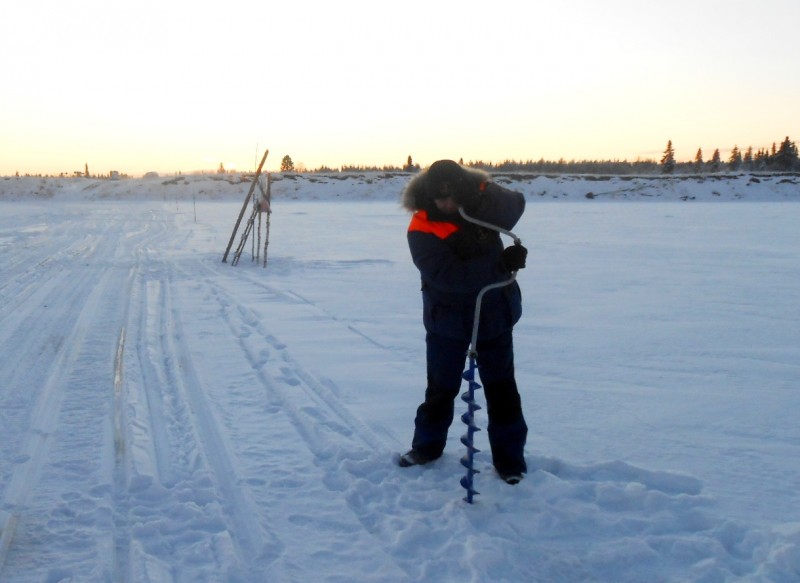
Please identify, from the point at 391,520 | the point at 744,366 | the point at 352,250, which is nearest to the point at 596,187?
the point at 352,250

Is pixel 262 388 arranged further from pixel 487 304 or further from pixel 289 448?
pixel 487 304

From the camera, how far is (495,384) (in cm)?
359

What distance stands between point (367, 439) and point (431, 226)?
1543mm

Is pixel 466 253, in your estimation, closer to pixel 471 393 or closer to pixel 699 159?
pixel 471 393

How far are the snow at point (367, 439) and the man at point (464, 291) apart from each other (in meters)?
0.28

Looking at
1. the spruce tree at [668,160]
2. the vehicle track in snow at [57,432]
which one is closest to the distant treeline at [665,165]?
the spruce tree at [668,160]

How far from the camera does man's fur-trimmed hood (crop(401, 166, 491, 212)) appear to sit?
335cm

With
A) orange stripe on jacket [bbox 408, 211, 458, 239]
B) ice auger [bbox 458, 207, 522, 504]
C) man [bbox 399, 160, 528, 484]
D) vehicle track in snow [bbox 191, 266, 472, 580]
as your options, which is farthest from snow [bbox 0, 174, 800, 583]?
orange stripe on jacket [bbox 408, 211, 458, 239]

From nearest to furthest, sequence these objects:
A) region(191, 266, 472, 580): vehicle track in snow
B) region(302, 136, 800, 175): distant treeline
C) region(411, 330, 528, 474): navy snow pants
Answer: region(191, 266, 472, 580): vehicle track in snow → region(411, 330, 528, 474): navy snow pants → region(302, 136, 800, 175): distant treeline

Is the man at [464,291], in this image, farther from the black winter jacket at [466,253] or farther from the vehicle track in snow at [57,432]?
the vehicle track in snow at [57,432]

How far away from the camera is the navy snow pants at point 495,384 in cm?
356

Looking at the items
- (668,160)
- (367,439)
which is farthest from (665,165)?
(367,439)

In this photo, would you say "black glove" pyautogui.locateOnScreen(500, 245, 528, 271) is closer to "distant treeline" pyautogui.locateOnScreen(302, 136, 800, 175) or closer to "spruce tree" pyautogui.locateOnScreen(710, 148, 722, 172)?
"distant treeline" pyautogui.locateOnScreen(302, 136, 800, 175)

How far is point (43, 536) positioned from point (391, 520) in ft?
5.31
